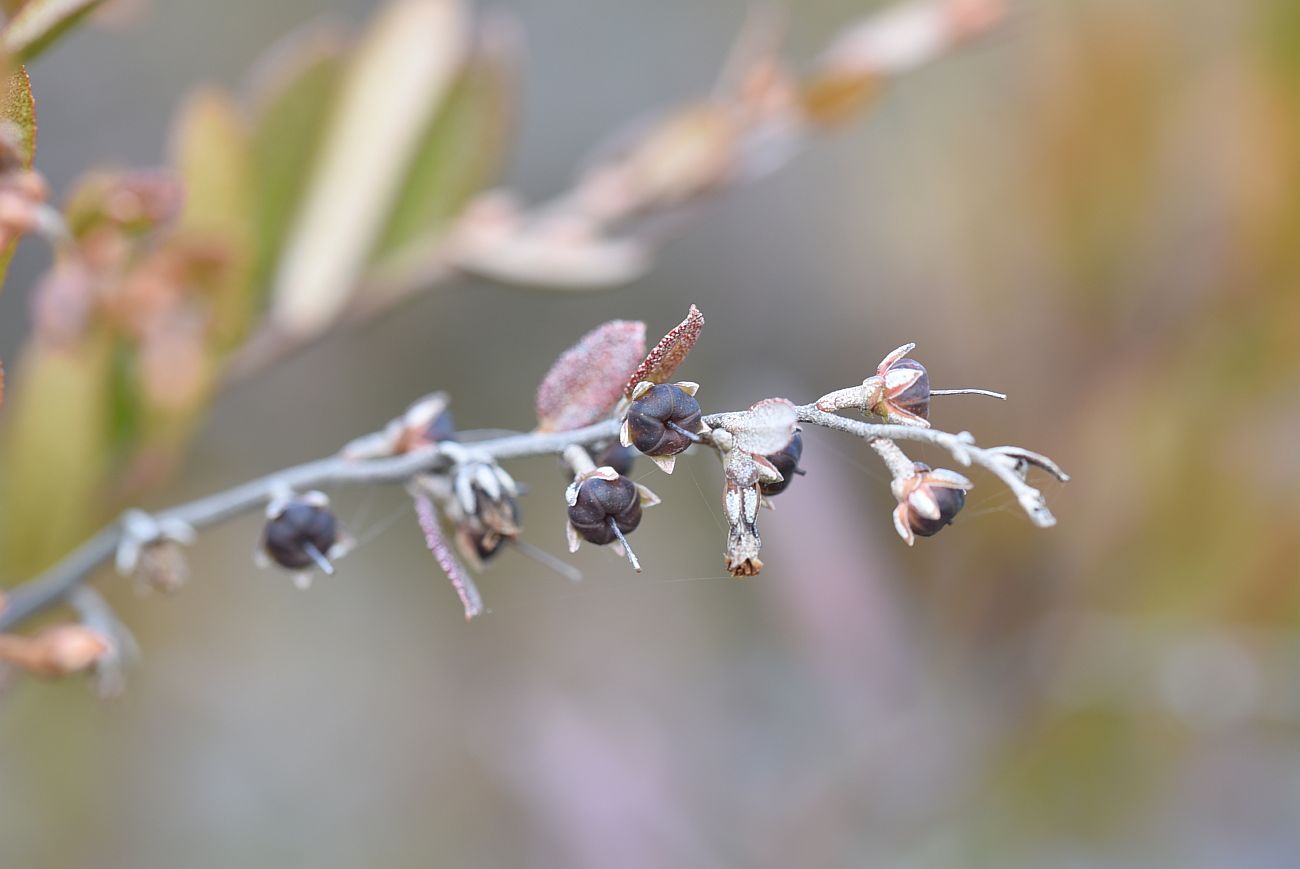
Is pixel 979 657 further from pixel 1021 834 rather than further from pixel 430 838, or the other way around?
pixel 430 838

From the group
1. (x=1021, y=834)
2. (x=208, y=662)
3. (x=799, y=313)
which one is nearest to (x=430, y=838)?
(x=208, y=662)

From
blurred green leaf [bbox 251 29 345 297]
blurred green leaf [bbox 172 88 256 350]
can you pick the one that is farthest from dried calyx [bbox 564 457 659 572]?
blurred green leaf [bbox 251 29 345 297]

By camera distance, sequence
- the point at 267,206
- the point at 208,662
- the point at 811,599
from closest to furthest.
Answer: the point at 267,206
the point at 811,599
the point at 208,662

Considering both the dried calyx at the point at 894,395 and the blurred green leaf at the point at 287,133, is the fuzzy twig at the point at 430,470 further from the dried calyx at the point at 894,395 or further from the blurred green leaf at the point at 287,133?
the blurred green leaf at the point at 287,133

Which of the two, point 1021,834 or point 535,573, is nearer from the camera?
point 1021,834

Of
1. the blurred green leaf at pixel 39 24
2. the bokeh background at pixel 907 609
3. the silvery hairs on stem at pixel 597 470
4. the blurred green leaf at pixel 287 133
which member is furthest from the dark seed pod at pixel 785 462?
the blurred green leaf at pixel 287 133

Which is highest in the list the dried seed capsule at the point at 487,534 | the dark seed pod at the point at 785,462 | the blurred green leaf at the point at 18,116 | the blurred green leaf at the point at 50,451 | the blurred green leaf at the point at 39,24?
the blurred green leaf at the point at 39,24

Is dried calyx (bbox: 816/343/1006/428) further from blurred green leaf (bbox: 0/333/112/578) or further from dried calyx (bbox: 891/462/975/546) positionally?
blurred green leaf (bbox: 0/333/112/578)
